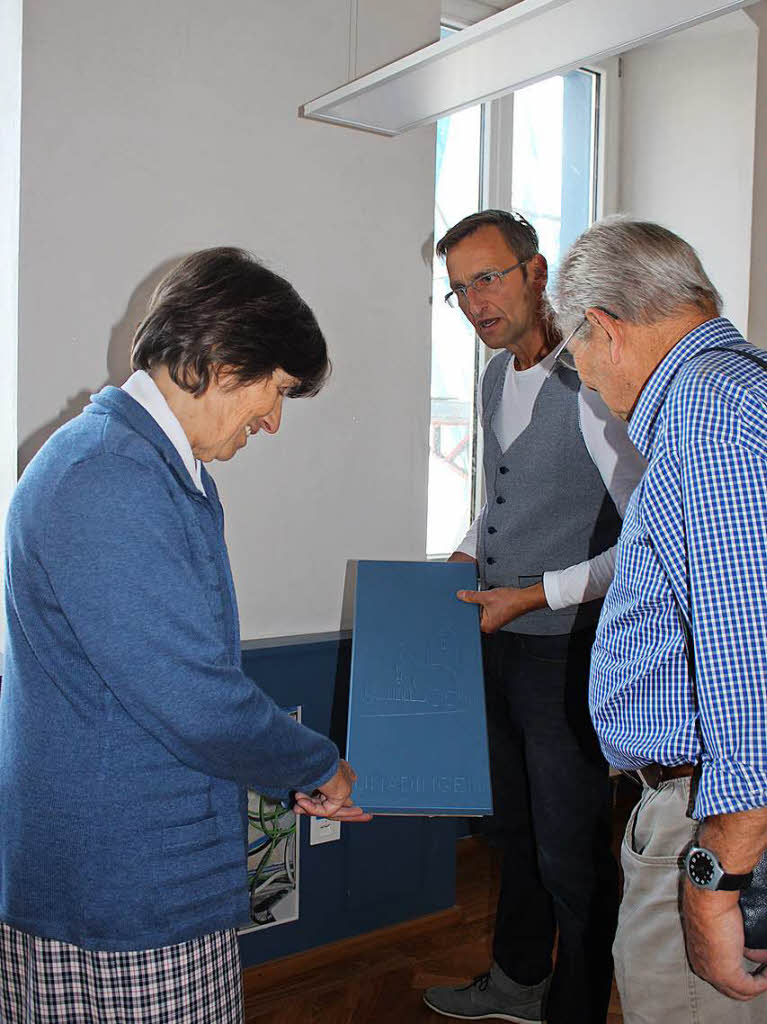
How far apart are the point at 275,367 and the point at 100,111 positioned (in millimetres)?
1211

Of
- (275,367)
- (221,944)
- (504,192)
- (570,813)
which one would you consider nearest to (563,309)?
(275,367)

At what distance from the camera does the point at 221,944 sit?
1.26 m

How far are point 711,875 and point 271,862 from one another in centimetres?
156

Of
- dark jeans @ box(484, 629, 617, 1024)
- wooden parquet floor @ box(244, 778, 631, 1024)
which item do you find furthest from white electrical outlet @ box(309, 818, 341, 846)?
dark jeans @ box(484, 629, 617, 1024)

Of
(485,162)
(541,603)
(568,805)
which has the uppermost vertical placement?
(485,162)

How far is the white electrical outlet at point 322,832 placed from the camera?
8.30 feet

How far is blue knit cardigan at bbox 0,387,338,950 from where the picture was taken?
1.11 m

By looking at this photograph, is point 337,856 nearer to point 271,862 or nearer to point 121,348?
point 271,862

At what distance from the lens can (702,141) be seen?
360 centimetres

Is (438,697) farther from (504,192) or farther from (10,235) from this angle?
(504,192)

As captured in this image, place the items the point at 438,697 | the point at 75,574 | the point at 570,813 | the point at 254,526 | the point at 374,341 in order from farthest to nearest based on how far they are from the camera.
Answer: the point at 374,341, the point at 254,526, the point at 570,813, the point at 438,697, the point at 75,574

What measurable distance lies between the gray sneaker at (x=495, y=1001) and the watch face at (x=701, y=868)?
52.6 inches

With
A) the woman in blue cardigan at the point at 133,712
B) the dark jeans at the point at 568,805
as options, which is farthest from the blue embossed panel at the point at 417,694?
the woman in blue cardigan at the point at 133,712

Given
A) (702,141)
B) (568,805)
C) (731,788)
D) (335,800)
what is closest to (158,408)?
(335,800)
